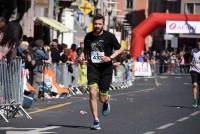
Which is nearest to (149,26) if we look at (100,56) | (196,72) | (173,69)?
(173,69)

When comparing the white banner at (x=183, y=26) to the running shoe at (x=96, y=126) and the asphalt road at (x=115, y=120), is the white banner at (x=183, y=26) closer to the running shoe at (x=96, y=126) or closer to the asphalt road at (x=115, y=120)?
the asphalt road at (x=115, y=120)

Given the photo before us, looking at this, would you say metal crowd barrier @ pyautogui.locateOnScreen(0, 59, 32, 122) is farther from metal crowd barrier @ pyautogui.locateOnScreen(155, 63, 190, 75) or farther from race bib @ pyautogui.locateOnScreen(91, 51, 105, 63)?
metal crowd barrier @ pyautogui.locateOnScreen(155, 63, 190, 75)

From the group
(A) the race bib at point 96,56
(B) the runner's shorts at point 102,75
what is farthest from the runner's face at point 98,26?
(B) the runner's shorts at point 102,75

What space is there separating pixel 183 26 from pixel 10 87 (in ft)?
139

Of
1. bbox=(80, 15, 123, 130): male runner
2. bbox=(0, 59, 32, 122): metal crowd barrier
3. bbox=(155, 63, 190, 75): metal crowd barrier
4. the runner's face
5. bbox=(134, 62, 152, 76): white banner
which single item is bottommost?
bbox=(155, 63, 190, 75): metal crowd barrier

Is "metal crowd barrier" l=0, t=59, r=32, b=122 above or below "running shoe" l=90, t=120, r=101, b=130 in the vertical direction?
above

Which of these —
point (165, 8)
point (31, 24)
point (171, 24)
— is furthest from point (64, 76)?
point (165, 8)

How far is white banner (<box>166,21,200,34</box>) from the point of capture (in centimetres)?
5711

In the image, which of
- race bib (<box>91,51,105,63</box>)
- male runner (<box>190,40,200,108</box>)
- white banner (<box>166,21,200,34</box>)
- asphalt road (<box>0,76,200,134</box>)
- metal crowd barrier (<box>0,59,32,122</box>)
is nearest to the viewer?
asphalt road (<box>0,76,200,134</box>)

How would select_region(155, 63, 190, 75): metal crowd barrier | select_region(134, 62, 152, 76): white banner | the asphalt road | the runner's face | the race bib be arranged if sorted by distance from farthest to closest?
1. select_region(155, 63, 190, 75): metal crowd barrier
2. select_region(134, 62, 152, 76): white banner
3. the race bib
4. the runner's face
5. the asphalt road

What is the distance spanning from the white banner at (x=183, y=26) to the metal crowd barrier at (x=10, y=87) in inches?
1625

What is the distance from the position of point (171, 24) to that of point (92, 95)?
43.6 metres

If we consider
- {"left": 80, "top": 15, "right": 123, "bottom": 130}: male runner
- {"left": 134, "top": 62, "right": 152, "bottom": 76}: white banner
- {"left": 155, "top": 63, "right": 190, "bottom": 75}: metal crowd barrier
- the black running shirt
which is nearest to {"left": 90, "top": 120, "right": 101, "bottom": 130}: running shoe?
{"left": 80, "top": 15, "right": 123, "bottom": 130}: male runner

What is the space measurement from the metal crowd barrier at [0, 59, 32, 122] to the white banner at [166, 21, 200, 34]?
41287 millimetres
